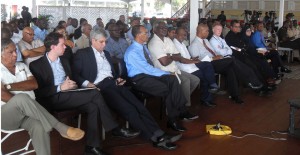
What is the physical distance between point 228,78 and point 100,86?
6.87ft

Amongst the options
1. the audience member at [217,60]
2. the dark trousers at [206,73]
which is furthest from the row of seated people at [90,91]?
the audience member at [217,60]

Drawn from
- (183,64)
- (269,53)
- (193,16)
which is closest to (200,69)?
(183,64)

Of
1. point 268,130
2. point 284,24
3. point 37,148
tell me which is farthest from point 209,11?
point 37,148

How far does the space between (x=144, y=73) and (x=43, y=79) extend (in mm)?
1121

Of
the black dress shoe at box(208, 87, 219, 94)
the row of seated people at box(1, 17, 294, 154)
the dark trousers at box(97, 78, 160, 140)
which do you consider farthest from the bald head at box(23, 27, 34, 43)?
the black dress shoe at box(208, 87, 219, 94)

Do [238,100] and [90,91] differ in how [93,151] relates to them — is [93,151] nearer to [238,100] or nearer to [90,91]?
[90,91]

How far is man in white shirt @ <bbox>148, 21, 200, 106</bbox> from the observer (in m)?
4.10

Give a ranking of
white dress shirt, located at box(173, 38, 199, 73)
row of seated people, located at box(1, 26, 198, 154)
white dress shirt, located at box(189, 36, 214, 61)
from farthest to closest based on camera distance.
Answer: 1. white dress shirt, located at box(189, 36, 214, 61)
2. white dress shirt, located at box(173, 38, 199, 73)
3. row of seated people, located at box(1, 26, 198, 154)

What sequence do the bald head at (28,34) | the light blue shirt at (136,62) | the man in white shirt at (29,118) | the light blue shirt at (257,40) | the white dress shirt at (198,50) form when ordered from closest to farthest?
the man in white shirt at (29,118) < the light blue shirt at (136,62) < the bald head at (28,34) < the white dress shirt at (198,50) < the light blue shirt at (257,40)

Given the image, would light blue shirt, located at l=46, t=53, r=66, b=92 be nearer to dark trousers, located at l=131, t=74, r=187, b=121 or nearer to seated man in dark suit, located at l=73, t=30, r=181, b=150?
seated man in dark suit, located at l=73, t=30, r=181, b=150

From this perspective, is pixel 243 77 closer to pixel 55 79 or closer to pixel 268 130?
pixel 268 130

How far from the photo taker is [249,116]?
4438mm

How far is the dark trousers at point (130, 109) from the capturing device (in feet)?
10.9

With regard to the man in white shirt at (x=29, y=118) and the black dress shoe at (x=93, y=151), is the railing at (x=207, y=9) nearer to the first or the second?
the black dress shoe at (x=93, y=151)
